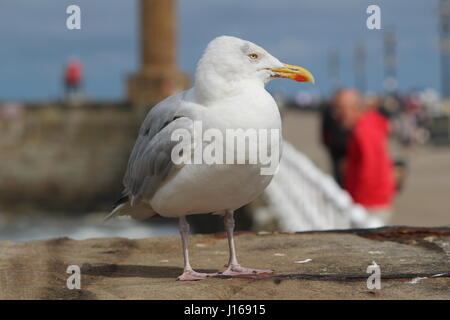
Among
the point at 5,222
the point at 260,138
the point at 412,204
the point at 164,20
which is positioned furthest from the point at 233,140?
the point at 5,222

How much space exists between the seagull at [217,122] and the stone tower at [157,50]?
24.9 metres

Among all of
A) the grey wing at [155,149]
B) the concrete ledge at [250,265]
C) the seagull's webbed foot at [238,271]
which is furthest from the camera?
the seagull's webbed foot at [238,271]

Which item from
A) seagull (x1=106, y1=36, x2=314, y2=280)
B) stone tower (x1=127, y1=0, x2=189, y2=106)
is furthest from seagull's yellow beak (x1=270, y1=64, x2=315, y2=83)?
stone tower (x1=127, y1=0, x2=189, y2=106)

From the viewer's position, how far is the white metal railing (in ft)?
26.2

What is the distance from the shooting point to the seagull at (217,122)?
385 centimetres

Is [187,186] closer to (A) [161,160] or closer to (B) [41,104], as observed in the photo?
(A) [161,160]

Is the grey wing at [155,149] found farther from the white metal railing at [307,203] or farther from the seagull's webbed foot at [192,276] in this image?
the white metal railing at [307,203]

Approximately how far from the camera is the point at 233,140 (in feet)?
12.5

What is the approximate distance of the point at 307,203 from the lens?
1068 cm

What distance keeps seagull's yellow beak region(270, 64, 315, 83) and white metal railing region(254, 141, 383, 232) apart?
3.07 meters

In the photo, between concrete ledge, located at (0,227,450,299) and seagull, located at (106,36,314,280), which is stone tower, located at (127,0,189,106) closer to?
concrete ledge, located at (0,227,450,299)

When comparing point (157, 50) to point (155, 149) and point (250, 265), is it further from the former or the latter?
point (155, 149)

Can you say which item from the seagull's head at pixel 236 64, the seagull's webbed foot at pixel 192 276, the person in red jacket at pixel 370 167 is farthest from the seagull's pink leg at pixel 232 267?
the person in red jacket at pixel 370 167

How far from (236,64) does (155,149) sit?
60 cm
